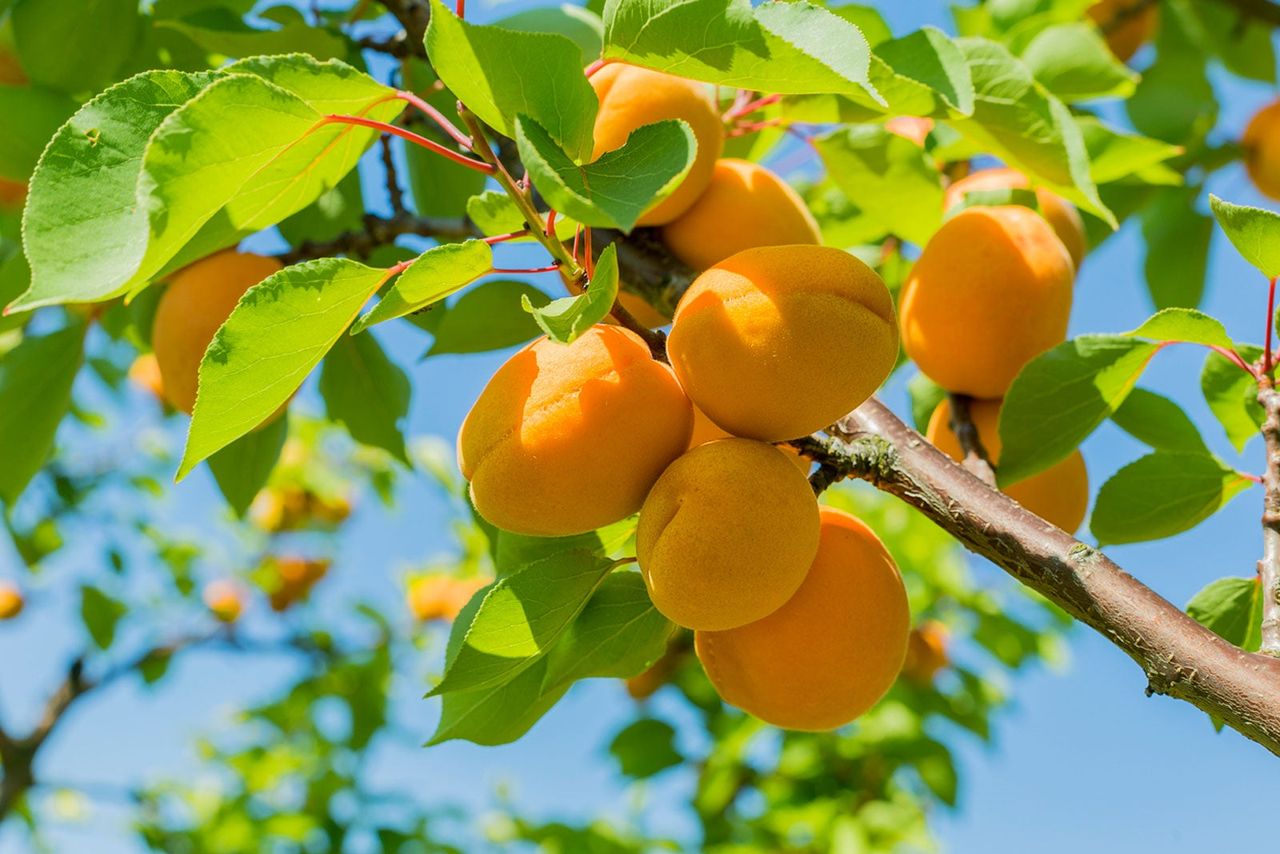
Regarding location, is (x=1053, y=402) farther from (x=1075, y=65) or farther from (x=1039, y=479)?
(x=1075, y=65)

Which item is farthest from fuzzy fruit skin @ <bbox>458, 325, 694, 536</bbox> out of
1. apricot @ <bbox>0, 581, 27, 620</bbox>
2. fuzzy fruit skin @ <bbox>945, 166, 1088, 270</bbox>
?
apricot @ <bbox>0, 581, 27, 620</bbox>

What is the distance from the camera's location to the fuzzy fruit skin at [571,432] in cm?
75

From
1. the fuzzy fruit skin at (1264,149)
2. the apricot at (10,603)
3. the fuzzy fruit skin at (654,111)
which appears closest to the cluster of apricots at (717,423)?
the fuzzy fruit skin at (654,111)

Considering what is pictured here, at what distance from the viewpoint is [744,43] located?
2.33 ft

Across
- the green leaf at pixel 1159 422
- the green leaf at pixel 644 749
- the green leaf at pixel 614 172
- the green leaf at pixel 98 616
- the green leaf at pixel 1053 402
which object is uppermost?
the green leaf at pixel 614 172

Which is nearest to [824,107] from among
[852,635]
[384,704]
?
[852,635]

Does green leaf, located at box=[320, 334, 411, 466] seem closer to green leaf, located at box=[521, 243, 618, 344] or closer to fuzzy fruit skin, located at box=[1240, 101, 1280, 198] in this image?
green leaf, located at box=[521, 243, 618, 344]

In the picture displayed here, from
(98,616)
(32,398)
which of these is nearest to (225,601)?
(98,616)

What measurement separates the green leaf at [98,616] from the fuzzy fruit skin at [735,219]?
268cm

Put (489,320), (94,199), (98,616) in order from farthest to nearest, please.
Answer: (98,616), (489,320), (94,199)

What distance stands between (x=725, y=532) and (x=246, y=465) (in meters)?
0.88

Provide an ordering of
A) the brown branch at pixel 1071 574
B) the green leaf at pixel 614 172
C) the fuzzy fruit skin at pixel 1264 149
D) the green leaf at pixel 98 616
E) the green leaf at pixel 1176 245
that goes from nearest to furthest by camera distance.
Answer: the green leaf at pixel 614 172 → the brown branch at pixel 1071 574 → the green leaf at pixel 1176 245 → the fuzzy fruit skin at pixel 1264 149 → the green leaf at pixel 98 616

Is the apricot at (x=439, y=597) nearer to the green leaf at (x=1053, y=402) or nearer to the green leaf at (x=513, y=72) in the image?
the green leaf at (x=1053, y=402)

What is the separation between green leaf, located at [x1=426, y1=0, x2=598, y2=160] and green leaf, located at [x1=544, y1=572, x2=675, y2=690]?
381 mm
